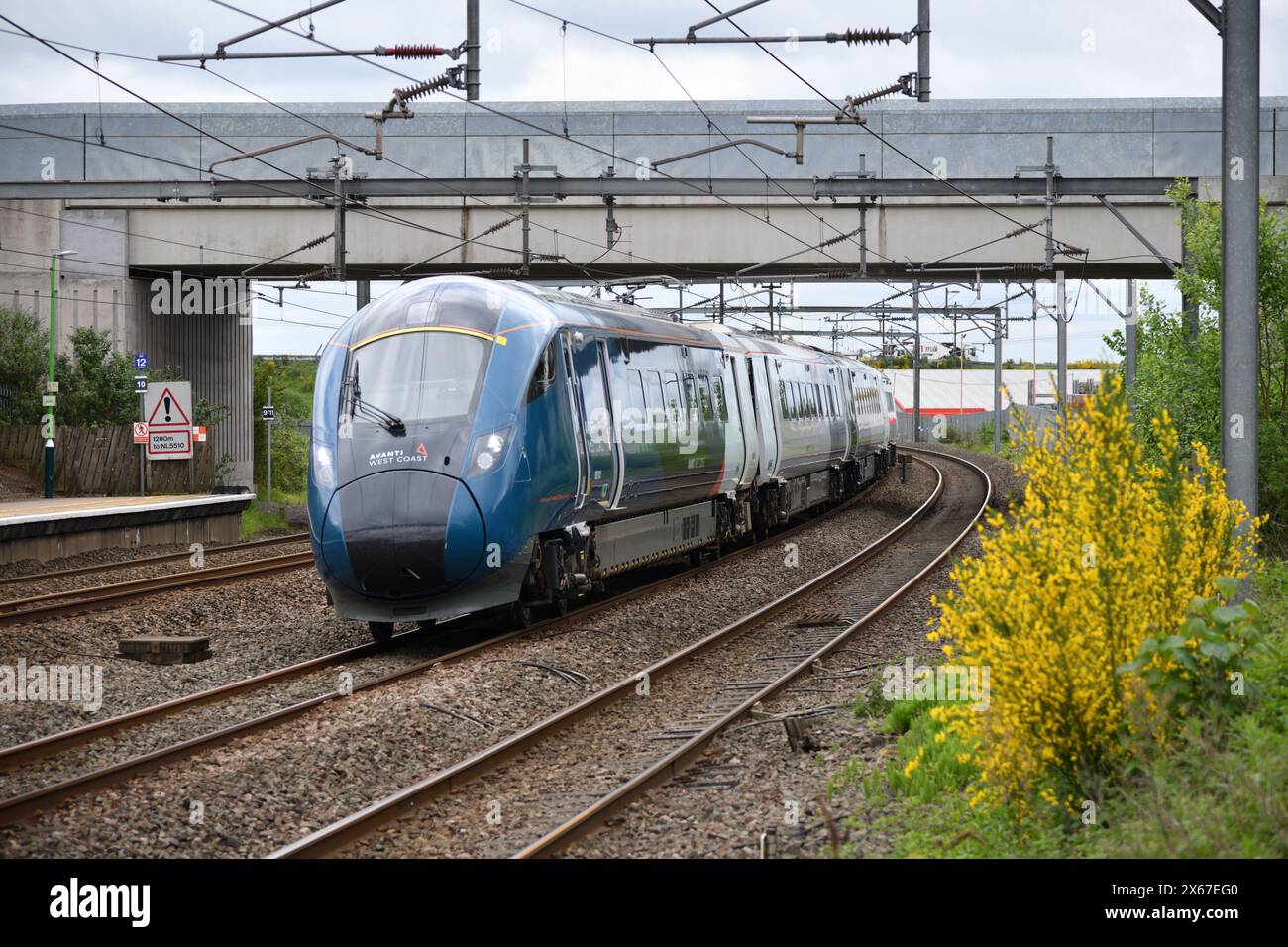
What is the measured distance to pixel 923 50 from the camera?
15641 millimetres

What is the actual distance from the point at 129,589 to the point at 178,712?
6538 mm

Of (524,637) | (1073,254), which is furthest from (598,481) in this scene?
(1073,254)

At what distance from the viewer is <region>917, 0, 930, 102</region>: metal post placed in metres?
15.4

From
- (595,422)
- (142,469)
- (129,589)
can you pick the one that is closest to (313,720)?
(595,422)

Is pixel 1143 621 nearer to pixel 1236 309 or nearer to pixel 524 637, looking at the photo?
pixel 1236 309

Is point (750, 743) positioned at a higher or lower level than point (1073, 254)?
lower

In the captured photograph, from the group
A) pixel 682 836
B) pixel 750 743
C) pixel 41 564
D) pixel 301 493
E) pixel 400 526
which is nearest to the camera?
pixel 682 836

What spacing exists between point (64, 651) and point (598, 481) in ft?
17.8

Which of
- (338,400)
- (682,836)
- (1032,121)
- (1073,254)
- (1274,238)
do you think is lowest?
(682,836)

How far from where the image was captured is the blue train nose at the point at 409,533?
39.3 ft

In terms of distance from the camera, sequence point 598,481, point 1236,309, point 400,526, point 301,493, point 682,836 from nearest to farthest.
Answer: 1. point 682,836
2. point 1236,309
3. point 400,526
4. point 598,481
5. point 301,493

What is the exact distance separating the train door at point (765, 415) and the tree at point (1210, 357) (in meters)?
6.58

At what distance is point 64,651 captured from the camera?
12320mm

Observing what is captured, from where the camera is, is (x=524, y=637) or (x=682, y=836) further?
(x=524, y=637)
